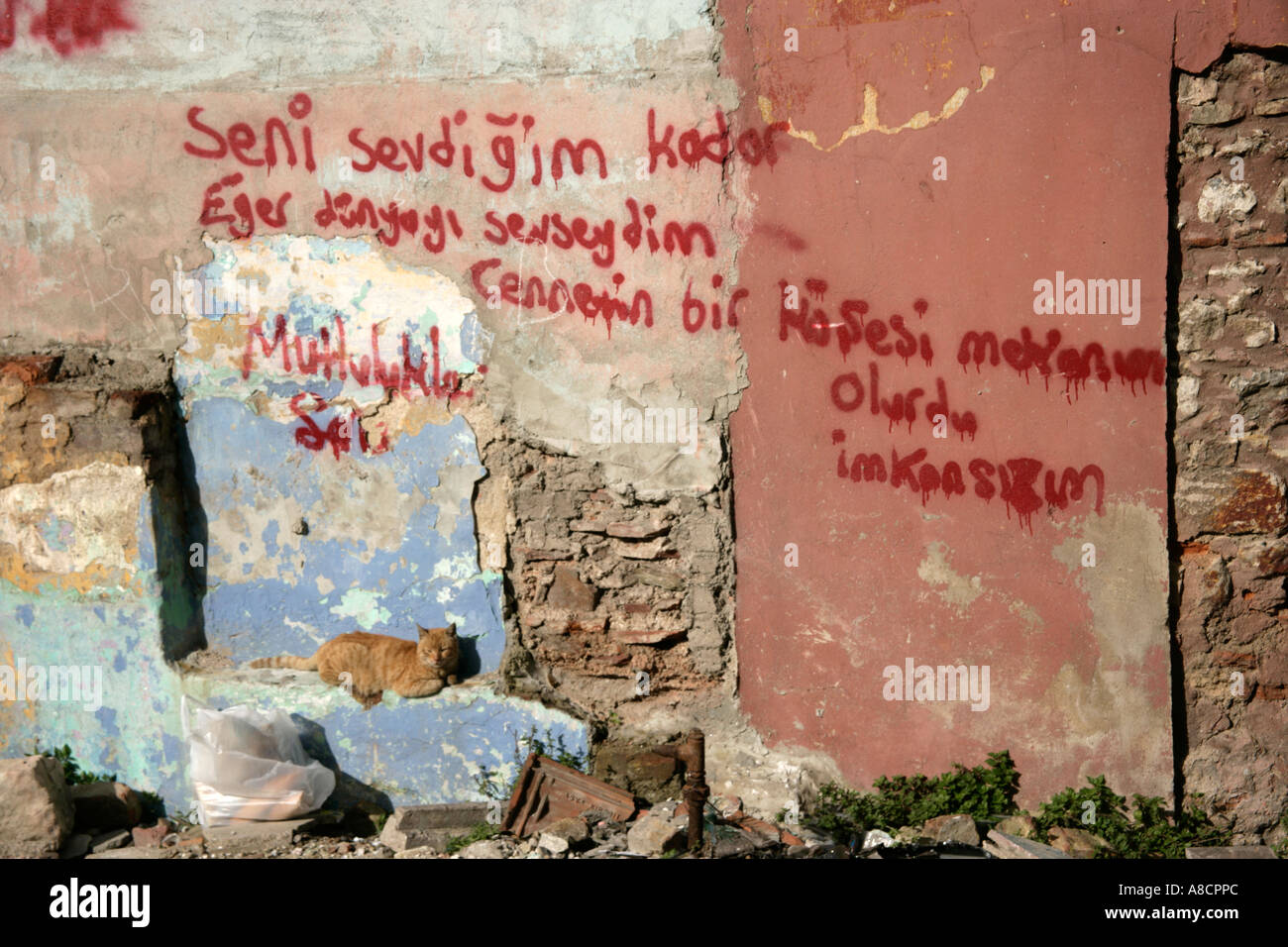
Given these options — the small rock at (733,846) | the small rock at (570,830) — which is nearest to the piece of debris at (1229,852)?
the small rock at (733,846)

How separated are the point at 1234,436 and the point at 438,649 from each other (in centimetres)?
364

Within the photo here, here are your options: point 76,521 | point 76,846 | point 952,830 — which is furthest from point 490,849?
point 76,521

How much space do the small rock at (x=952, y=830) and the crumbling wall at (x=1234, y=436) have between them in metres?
1.04

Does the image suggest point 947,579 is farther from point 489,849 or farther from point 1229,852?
point 489,849

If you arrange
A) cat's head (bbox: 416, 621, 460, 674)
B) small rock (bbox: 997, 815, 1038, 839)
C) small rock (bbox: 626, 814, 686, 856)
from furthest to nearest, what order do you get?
1. cat's head (bbox: 416, 621, 460, 674)
2. small rock (bbox: 997, 815, 1038, 839)
3. small rock (bbox: 626, 814, 686, 856)

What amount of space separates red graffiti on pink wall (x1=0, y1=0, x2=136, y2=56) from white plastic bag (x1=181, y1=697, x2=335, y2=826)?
10.4 ft

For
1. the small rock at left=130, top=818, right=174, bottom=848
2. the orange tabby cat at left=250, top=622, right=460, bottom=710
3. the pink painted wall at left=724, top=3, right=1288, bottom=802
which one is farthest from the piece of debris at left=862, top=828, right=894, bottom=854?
the small rock at left=130, top=818, right=174, bottom=848

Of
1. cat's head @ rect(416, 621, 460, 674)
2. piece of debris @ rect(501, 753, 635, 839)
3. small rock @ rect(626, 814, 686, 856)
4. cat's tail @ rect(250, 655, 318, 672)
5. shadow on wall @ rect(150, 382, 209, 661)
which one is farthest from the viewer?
cat's tail @ rect(250, 655, 318, 672)

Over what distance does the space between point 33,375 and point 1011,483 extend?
4509mm

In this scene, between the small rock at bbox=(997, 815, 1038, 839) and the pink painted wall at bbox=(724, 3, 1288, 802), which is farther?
the small rock at bbox=(997, 815, 1038, 839)

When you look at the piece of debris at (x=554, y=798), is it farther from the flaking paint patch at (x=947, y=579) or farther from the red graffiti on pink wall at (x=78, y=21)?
the red graffiti on pink wall at (x=78, y=21)

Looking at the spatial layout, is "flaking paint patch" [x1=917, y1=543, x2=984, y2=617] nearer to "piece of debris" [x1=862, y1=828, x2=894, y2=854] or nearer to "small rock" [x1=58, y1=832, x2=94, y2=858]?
"piece of debris" [x1=862, y1=828, x2=894, y2=854]

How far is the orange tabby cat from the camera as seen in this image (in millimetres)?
4684

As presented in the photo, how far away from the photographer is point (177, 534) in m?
4.87
